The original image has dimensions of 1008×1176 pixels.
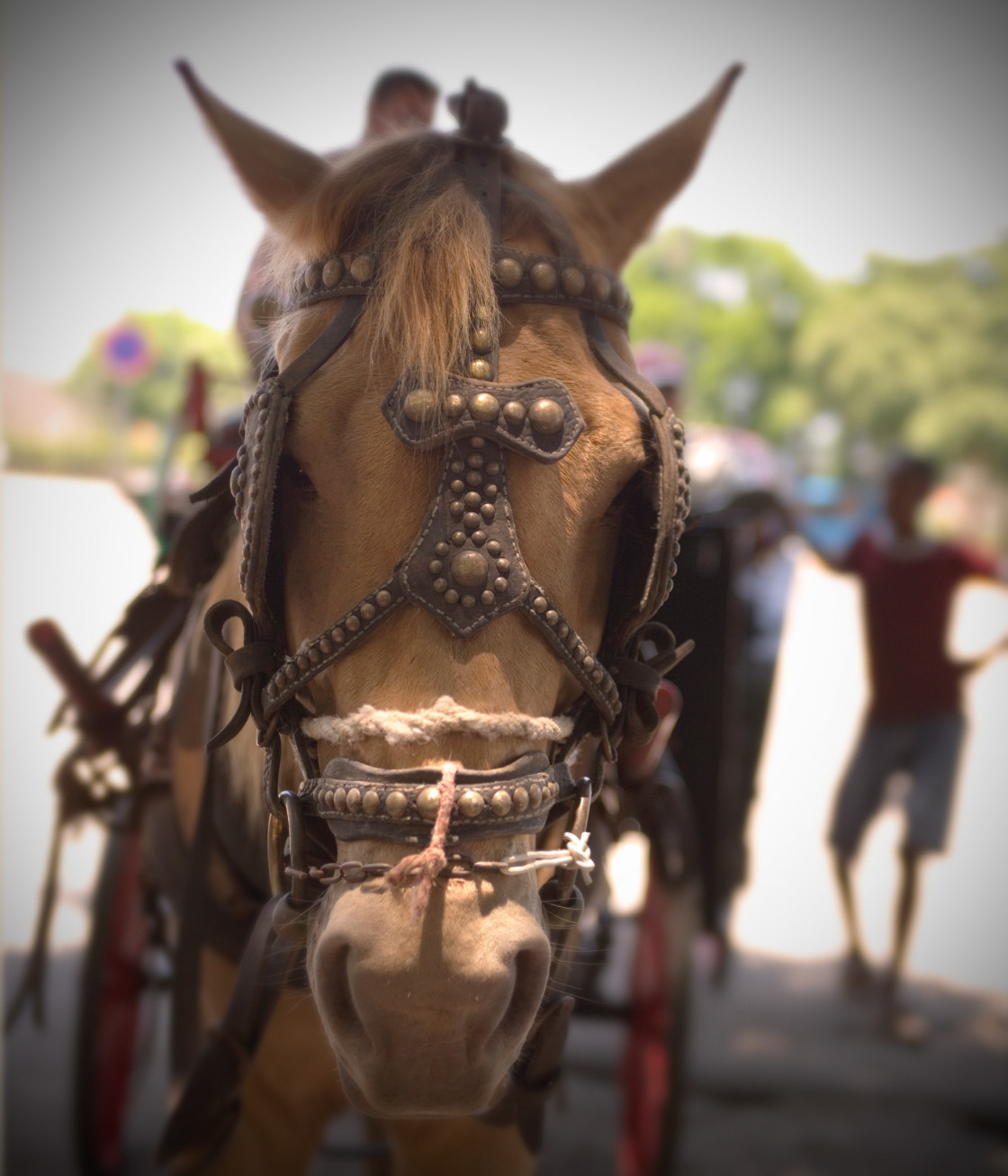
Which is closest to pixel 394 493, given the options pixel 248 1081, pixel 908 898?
pixel 248 1081

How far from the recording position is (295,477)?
107 cm

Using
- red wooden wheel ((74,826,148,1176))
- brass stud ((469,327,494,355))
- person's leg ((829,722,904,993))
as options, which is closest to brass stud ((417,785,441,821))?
brass stud ((469,327,494,355))

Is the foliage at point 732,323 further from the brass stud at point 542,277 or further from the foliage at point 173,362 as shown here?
the brass stud at point 542,277

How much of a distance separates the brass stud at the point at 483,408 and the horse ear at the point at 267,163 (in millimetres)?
463

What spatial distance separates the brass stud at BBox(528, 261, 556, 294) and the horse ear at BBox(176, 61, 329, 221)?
34 cm

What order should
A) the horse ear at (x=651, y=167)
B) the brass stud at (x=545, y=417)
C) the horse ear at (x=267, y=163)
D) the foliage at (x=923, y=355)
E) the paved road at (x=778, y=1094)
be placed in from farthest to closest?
the foliage at (x=923, y=355) → the paved road at (x=778, y=1094) → the horse ear at (x=651, y=167) → the horse ear at (x=267, y=163) → the brass stud at (x=545, y=417)

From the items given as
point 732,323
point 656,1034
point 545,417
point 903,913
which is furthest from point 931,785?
point 732,323

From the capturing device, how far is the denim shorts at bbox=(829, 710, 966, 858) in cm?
356

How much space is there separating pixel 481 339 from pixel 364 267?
0.19 m

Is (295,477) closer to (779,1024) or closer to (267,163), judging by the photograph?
(267,163)

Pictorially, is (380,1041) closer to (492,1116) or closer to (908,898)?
(492,1116)

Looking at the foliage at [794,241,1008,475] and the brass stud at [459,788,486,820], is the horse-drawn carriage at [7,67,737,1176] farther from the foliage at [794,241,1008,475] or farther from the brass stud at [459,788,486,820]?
the foliage at [794,241,1008,475]

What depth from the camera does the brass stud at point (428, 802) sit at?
93 cm

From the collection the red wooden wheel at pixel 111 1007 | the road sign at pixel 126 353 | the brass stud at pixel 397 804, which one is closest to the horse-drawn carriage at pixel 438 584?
the brass stud at pixel 397 804
